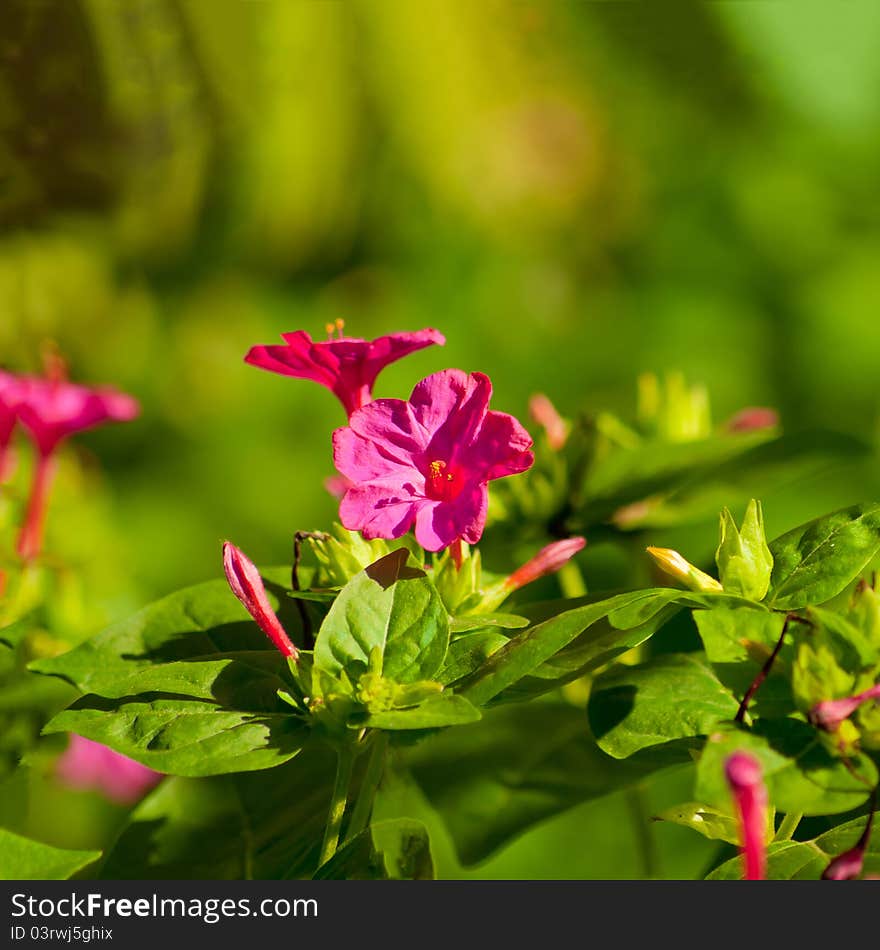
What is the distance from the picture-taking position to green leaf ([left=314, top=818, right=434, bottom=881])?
1.87 feet

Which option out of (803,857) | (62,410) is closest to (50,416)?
(62,410)

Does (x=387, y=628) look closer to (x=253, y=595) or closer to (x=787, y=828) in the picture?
(x=253, y=595)

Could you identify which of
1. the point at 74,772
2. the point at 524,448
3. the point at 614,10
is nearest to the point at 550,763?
the point at 524,448

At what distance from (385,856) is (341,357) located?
31 cm

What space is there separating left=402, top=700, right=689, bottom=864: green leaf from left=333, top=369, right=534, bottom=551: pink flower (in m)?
0.25

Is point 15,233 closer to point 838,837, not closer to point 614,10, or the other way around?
point 614,10

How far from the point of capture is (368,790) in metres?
0.61

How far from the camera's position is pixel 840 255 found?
2.20 metres

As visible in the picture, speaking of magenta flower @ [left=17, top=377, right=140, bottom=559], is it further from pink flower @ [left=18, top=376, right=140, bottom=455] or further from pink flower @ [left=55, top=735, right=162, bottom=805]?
pink flower @ [left=55, top=735, right=162, bottom=805]

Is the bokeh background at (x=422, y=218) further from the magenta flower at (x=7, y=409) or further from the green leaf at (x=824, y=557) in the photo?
the green leaf at (x=824, y=557)

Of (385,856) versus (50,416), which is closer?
(385,856)

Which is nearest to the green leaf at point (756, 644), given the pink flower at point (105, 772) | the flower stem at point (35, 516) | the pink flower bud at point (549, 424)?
the pink flower bud at point (549, 424)

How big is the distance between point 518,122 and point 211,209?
2.15ft

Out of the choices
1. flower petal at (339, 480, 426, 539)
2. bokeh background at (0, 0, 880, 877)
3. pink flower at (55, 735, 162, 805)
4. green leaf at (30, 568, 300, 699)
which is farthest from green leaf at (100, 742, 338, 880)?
bokeh background at (0, 0, 880, 877)
